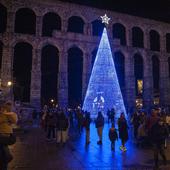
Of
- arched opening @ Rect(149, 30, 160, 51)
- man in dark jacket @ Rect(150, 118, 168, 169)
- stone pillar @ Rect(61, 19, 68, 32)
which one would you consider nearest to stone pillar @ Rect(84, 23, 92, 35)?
stone pillar @ Rect(61, 19, 68, 32)

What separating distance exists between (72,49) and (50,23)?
201 inches

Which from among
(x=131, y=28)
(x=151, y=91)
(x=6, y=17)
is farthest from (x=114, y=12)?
(x=6, y=17)

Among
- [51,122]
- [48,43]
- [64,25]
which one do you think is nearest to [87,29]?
[64,25]

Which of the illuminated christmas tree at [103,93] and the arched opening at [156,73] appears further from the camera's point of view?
the arched opening at [156,73]

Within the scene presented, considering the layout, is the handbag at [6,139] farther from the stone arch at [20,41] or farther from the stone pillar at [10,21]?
the stone pillar at [10,21]

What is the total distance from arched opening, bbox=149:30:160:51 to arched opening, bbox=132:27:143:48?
2.08 m

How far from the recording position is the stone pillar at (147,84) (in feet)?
131

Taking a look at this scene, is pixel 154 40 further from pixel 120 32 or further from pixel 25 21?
pixel 25 21

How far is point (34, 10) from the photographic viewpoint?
36.5m

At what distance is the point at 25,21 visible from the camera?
37.6 meters

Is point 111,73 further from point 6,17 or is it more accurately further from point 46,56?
point 6,17

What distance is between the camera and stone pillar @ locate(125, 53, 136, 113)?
126ft

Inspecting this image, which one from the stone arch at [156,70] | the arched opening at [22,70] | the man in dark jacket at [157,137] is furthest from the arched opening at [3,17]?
the man in dark jacket at [157,137]

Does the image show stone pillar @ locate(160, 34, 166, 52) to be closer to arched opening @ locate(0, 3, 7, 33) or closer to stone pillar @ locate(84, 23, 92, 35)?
stone pillar @ locate(84, 23, 92, 35)
